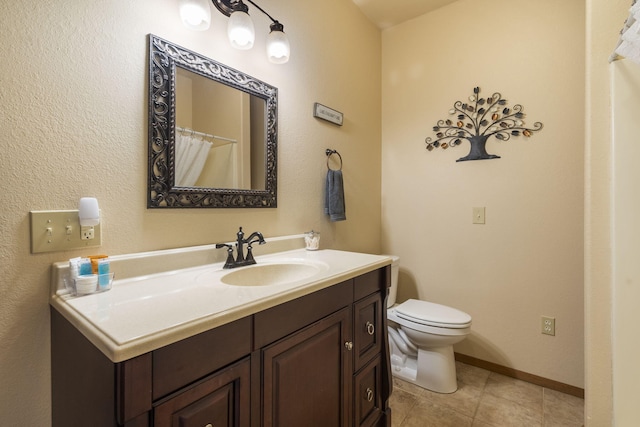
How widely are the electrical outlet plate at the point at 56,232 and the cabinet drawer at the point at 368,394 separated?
1.10 m

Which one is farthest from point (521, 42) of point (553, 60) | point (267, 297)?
point (267, 297)

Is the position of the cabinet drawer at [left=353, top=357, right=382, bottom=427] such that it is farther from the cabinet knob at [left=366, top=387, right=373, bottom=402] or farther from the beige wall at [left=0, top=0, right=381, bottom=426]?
the beige wall at [left=0, top=0, right=381, bottom=426]

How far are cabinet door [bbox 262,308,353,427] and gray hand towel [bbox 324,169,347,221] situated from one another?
76 cm

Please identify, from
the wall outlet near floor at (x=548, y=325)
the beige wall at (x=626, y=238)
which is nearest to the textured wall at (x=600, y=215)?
the beige wall at (x=626, y=238)

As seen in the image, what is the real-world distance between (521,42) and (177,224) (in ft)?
7.44

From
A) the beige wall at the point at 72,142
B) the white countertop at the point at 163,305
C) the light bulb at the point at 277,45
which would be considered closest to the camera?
the white countertop at the point at 163,305

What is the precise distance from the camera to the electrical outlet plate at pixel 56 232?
84 cm

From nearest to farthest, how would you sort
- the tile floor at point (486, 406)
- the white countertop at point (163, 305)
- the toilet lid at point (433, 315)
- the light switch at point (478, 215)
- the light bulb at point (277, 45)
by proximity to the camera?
the white countertop at point (163, 305) < the light bulb at point (277, 45) < the tile floor at point (486, 406) < the toilet lid at point (433, 315) < the light switch at point (478, 215)

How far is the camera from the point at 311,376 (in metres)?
0.96

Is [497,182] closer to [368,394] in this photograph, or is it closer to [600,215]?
[600,215]

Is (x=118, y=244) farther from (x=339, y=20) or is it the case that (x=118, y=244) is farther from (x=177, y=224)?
(x=339, y=20)

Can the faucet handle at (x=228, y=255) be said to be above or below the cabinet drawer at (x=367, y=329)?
above

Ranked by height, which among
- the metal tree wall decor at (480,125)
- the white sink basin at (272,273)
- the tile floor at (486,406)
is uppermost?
the metal tree wall decor at (480,125)

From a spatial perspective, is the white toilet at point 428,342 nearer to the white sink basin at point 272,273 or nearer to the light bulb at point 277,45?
the white sink basin at point 272,273
